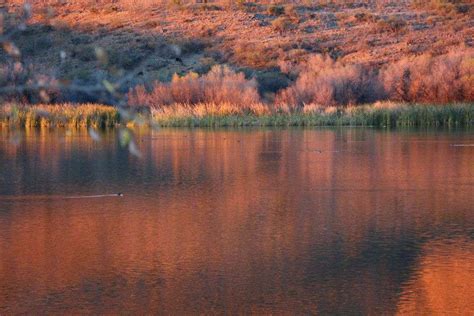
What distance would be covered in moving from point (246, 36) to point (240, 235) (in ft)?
198

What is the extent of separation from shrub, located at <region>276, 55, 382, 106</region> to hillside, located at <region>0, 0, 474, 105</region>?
26.5 feet

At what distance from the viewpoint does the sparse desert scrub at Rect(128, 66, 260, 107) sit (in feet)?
132

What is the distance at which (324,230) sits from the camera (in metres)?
10.2

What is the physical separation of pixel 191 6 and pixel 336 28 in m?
14.0

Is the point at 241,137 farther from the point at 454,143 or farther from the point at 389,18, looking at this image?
the point at 389,18

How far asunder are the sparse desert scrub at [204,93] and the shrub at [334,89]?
207 cm

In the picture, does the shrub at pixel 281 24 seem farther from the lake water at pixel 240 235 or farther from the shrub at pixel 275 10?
the lake water at pixel 240 235

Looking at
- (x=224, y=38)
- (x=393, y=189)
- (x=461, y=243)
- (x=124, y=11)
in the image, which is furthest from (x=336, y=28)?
(x=461, y=243)

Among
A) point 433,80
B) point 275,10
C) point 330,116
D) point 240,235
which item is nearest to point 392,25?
point 275,10

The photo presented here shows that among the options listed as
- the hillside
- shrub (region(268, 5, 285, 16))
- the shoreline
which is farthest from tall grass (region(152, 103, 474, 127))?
shrub (region(268, 5, 285, 16))

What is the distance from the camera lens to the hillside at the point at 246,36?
200ft

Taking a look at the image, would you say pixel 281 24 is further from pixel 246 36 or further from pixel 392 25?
pixel 392 25

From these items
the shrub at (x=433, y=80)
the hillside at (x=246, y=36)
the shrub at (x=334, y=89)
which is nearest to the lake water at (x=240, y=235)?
the shrub at (x=334, y=89)

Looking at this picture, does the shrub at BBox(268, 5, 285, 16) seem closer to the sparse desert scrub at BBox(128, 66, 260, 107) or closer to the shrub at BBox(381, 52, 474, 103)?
the shrub at BBox(381, 52, 474, 103)
